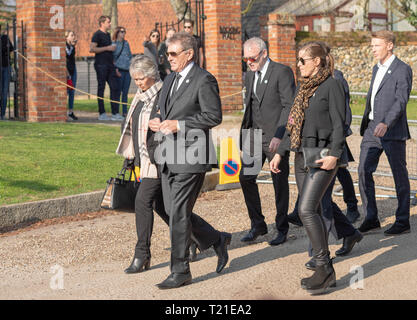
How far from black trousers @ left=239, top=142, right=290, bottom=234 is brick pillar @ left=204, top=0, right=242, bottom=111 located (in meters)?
10.2

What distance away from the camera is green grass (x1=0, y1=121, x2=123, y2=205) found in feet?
31.5

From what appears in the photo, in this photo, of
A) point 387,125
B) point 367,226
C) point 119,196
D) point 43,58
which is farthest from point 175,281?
point 43,58

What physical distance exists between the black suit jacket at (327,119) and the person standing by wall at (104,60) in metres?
10.3

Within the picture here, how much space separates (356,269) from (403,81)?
2.29 metres

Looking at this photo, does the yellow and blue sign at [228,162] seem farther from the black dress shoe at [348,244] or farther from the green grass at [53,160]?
the black dress shoe at [348,244]

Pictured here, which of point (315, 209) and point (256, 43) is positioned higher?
point (256, 43)

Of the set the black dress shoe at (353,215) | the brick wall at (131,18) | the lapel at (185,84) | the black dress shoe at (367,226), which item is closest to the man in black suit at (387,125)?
the black dress shoe at (367,226)

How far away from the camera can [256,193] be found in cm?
802

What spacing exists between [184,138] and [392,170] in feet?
9.70

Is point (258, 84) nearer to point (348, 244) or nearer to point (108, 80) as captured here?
point (348, 244)

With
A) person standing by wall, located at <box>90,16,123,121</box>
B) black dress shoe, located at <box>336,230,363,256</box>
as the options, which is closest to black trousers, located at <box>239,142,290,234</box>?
black dress shoe, located at <box>336,230,363,256</box>

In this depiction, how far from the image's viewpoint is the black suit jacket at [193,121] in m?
6.20

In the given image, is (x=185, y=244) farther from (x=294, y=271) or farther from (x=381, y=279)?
(x=381, y=279)

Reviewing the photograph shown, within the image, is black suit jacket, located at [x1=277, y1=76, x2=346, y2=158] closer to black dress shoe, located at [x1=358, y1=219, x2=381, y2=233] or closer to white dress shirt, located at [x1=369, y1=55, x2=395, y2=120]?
white dress shirt, located at [x1=369, y1=55, x2=395, y2=120]
